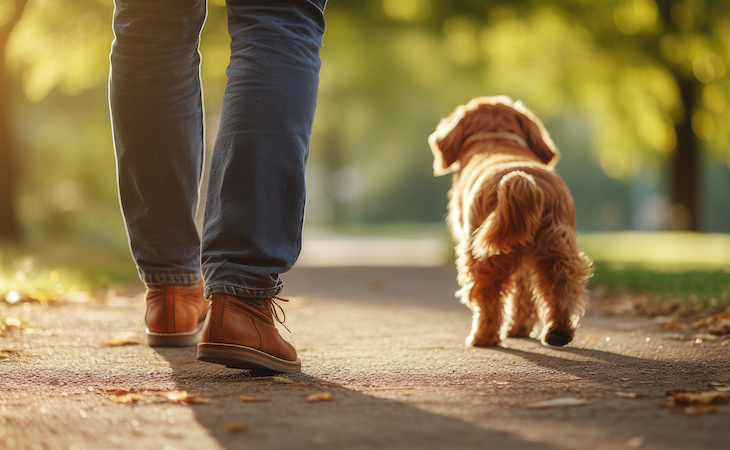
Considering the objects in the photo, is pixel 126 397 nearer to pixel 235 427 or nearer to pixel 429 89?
pixel 235 427

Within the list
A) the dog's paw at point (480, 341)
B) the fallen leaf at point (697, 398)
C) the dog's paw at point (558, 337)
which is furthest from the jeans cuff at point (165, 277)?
the fallen leaf at point (697, 398)

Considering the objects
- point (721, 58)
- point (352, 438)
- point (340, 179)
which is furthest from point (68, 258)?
point (340, 179)

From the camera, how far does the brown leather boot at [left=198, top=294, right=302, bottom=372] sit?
236 cm

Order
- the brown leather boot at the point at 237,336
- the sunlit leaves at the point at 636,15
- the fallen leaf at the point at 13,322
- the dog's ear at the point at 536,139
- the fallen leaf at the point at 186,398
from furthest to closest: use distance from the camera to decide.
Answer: the sunlit leaves at the point at 636,15, the dog's ear at the point at 536,139, the fallen leaf at the point at 13,322, the brown leather boot at the point at 237,336, the fallen leaf at the point at 186,398

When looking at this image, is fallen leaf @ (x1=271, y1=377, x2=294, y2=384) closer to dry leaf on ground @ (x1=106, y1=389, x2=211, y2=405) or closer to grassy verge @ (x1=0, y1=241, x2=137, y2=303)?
dry leaf on ground @ (x1=106, y1=389, x2=211, y2=405)

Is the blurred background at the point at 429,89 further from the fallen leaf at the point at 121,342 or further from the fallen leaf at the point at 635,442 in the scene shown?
the fallen leaf at the point at 635,442

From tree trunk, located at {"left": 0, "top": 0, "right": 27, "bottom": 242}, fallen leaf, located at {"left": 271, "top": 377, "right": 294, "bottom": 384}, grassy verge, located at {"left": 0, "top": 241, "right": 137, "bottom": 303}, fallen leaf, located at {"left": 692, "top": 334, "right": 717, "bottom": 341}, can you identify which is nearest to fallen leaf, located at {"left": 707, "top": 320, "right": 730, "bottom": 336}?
fallen leaf, located at {"left": 692, "top": 334, "right": 717, "bottom": 341}

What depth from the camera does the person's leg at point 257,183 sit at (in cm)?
237

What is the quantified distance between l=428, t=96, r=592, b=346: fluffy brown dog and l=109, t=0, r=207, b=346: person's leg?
1139 millimetres

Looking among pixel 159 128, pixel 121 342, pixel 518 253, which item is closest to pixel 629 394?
pixel 518 253

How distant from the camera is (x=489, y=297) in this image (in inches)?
133

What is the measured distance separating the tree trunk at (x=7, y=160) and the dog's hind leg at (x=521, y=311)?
8.73 meters

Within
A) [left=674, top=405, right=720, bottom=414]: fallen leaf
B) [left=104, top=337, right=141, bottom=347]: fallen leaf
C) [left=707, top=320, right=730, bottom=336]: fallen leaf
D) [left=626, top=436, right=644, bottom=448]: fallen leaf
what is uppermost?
[left=707, top=320, right=730, bottom=336]: fallen leaf

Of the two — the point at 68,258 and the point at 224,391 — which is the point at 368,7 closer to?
the point at 68,258
